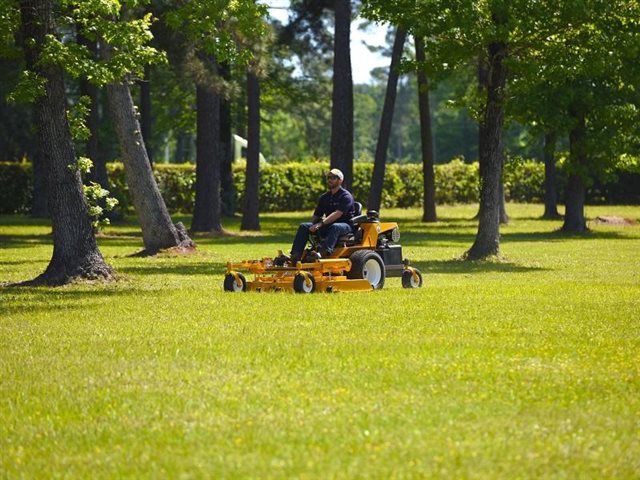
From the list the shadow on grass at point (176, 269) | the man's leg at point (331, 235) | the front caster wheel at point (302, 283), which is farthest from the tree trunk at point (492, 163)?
the front caster wheel at point (302, 283)

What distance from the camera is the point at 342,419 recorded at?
9.37 m

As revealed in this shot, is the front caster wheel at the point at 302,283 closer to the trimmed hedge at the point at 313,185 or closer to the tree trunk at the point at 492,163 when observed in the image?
the tree trunk at the point at 492,163

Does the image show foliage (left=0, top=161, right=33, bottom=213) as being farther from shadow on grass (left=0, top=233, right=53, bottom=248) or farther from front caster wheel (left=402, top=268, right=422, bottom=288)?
front caster wheel (left=402, top=268, right=422, bottom=288)

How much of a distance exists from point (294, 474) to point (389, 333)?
20.1 feet

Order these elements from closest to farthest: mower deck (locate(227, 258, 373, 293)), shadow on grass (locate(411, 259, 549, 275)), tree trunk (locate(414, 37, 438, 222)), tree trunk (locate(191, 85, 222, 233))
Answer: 1. mower deck (locate(227, 258, 373, 293))
2. shadow on grass (locate(411, 259, 549, 275))
3. tree trunk (locate(191, 85, 222, 233))
4. tree trunk (locate(414, 37, 438, 222))

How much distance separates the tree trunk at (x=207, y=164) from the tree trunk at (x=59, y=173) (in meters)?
17.5

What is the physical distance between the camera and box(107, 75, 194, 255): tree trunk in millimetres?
28422

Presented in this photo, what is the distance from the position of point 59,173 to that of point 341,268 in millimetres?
4834

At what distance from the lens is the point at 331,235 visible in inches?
741

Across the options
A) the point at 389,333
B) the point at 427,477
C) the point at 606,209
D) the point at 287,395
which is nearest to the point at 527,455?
the point at 427,477

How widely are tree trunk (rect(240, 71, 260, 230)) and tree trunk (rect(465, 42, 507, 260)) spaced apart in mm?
14125

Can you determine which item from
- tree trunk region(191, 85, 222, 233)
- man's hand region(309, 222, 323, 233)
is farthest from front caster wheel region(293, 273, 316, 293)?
tree trunk region(191, 85, 222, 233)

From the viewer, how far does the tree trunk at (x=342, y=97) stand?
36.9 m

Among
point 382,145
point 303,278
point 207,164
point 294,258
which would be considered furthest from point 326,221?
point 382,145
